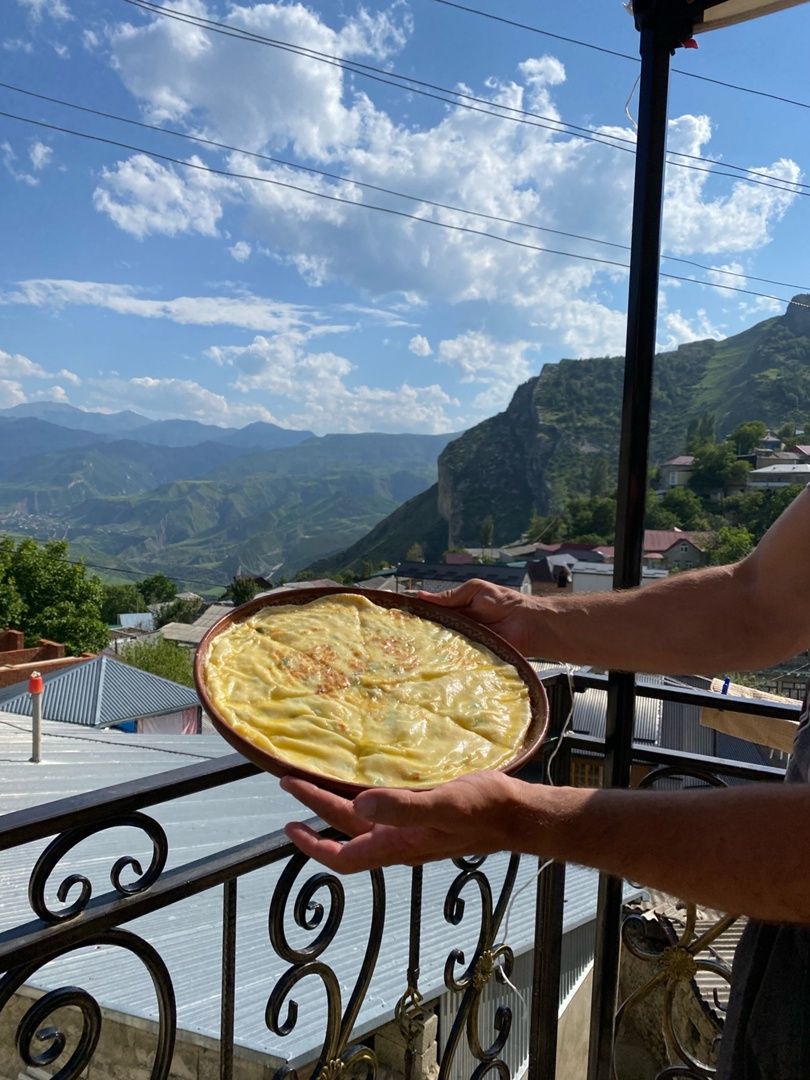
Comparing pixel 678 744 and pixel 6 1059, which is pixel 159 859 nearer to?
pixel 6 1059

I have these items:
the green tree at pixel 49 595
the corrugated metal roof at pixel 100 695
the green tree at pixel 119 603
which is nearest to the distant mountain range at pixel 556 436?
the green tree at pixel 119 603

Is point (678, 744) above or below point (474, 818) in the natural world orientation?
below

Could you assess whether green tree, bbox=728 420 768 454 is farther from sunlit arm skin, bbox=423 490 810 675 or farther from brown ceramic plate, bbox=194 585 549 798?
brown ceramic plate, bbox=194 585 549 798

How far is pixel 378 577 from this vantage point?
53531 mm

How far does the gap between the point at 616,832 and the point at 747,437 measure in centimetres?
6915

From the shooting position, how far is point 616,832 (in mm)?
884

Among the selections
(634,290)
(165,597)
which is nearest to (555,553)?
(165,597)

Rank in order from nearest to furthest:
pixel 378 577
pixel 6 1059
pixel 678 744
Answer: pixel 6 1059 < pixel 678 744 < pixel 378 577

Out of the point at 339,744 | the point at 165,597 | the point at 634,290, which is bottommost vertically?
the point at 165,597

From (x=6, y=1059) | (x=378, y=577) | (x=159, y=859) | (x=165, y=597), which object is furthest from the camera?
(x=165, y=597)

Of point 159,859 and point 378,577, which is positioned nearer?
point 159,859

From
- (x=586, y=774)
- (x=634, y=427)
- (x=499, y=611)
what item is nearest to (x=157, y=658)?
(x=586, y=774)

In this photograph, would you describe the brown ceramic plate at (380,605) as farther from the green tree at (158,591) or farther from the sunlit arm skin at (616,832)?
the green tree at (158,591)

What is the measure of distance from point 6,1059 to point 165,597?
74.1 meters
